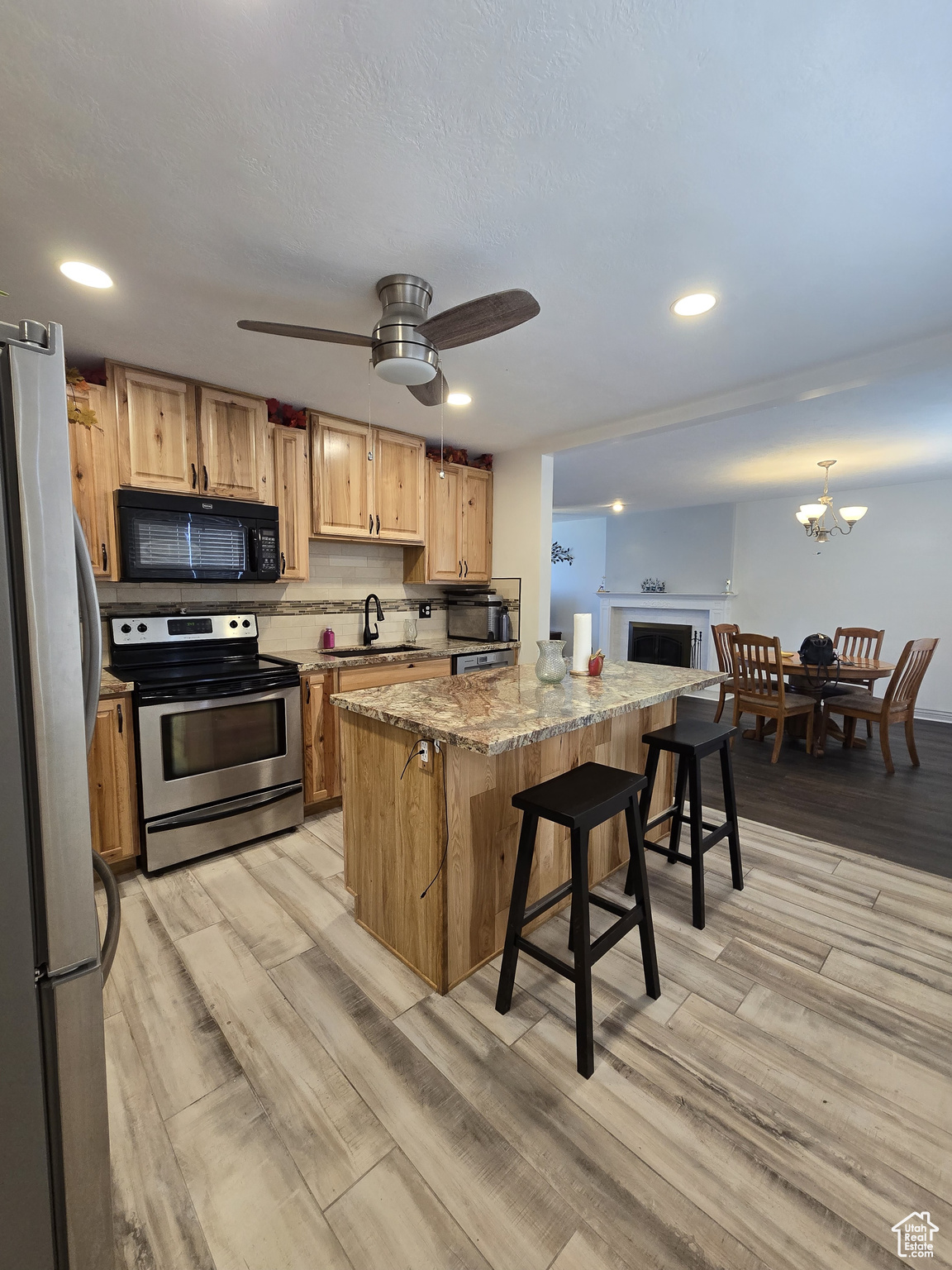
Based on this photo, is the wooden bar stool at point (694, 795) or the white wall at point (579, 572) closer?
the wooden bar stool at point (694, 795)

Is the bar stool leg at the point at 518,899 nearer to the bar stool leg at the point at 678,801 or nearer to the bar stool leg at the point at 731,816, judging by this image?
the bar stool leg at the point at 678,801

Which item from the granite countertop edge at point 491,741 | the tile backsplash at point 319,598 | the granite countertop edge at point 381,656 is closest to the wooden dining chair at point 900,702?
the granite countertop edge at point 381,656

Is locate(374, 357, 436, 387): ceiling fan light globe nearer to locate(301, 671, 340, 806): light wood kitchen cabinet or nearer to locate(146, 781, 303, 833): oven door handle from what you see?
locate(301, 671, 340, 806): light wood kitchen cabinet

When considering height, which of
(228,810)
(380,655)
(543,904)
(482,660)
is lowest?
(228,810)

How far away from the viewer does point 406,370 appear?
6.11 feet

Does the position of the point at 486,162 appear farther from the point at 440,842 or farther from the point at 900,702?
the point at 900,702

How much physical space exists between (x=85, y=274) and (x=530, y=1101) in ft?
9.77

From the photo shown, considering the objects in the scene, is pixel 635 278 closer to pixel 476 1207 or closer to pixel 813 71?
pixel 813 71

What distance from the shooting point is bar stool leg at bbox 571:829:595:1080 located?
4.57 feet

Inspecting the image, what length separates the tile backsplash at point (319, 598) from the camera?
300cm

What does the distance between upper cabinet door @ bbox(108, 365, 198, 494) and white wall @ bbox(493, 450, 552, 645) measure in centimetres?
227

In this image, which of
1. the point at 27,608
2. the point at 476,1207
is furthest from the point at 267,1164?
the point at 27,608

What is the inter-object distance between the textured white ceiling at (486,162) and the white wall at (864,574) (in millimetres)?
4464

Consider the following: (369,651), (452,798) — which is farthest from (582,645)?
(369,651)
